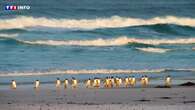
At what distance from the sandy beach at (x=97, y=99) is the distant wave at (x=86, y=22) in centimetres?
3357

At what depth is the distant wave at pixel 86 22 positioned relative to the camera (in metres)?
61.9

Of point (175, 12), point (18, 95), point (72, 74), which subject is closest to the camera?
point (18, 95)

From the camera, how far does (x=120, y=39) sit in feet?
178

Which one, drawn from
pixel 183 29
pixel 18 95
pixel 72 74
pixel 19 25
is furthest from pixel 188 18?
pixel 18 95

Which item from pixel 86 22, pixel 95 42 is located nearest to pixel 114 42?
pixel 95 42

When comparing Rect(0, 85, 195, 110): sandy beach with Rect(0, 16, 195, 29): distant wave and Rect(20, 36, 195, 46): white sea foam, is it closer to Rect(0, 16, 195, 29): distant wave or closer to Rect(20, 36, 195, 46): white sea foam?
Rect(20, 36, 195, 46): white sea foam

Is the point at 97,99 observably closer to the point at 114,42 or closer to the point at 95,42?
the point at 95,42

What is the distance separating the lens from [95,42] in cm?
5134

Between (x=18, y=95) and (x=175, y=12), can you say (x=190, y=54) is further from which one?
(x=175, y=12)

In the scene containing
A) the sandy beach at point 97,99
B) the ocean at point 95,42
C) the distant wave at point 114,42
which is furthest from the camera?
the distant wave at point 114,42

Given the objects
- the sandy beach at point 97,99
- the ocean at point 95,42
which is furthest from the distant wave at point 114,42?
the sandy beach at point 97,99

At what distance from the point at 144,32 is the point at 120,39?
6145 mm

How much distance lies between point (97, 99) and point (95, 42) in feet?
92.6

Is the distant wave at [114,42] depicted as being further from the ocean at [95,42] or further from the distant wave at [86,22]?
the distant wave at [86,22]
